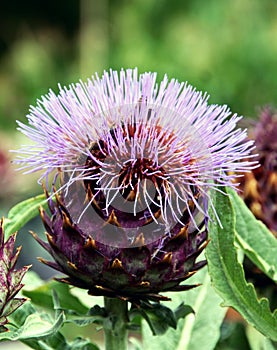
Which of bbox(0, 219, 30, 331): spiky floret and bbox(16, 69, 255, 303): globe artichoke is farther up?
bbox(16, 69, 255, 303): globe artichoke

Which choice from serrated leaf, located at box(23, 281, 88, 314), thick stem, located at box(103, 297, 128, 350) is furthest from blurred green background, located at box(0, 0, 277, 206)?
thick stem, located at box(103, 297, 128, 350)

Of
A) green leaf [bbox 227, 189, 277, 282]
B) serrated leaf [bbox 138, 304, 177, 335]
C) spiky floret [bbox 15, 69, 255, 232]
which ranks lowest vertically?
serrated leaf [bbox 138, 304, 177, 335]

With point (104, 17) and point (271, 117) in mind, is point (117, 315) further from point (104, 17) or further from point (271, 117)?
point (104, 17)

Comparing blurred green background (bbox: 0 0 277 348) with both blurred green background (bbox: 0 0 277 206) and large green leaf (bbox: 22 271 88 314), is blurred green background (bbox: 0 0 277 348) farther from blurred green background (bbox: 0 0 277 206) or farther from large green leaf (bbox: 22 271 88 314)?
large green leaf (bbox: 22 271 88 314)

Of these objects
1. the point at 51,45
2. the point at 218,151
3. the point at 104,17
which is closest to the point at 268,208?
the point at 218,151

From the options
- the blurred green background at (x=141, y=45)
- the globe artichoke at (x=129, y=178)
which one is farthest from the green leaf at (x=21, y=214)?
the blurred green background at (x=141, y=45)

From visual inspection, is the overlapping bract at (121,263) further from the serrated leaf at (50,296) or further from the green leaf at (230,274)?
the serrated leaf at (50,296)

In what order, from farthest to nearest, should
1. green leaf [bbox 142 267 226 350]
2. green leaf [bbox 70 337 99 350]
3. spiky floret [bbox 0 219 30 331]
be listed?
green leaf [bbox 142 267 226 350] < green leaf [bbox 70 337 99 350] < spiky floret [bbox 0 219 30 331]
